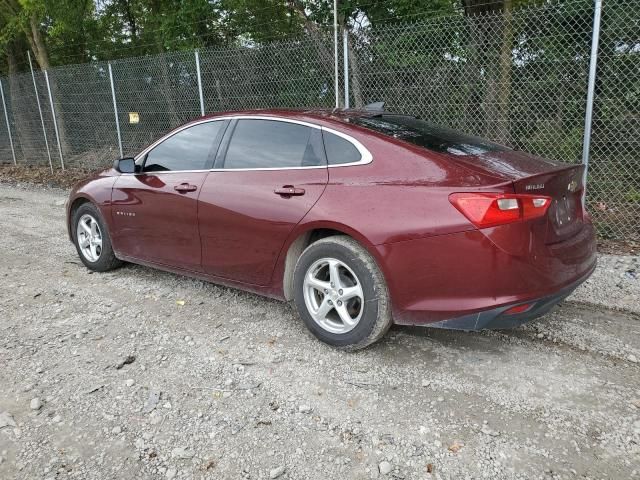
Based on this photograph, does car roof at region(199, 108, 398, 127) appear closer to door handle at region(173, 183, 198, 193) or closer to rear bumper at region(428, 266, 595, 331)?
door handle at region(173, 183, 198, 193)

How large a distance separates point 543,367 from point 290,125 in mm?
2355

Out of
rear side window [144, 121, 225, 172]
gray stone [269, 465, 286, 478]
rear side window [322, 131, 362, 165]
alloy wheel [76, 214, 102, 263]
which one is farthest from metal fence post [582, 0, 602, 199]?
alloy wheel [76, 214, 102, 263]

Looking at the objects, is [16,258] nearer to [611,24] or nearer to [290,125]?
[290,125]

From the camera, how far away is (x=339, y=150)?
3.39 metres

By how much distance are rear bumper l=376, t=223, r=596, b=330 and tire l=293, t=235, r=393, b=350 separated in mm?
105

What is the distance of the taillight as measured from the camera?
277 centimetres

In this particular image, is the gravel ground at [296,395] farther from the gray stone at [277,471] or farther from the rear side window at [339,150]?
the rear side window at [339,150]

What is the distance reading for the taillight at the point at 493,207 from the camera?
9.10ft

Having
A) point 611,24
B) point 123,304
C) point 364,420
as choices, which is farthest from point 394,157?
point 611,24

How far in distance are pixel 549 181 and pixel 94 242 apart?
429 centimetres

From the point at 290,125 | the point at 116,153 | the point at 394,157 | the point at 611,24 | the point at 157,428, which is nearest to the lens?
the point at 157,428

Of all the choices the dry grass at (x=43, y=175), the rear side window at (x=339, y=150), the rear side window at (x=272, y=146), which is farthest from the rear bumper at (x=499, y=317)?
the dry grass at (x=43, y=175)

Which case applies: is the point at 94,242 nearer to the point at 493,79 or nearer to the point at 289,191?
the point at 289,191

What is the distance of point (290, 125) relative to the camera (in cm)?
373
